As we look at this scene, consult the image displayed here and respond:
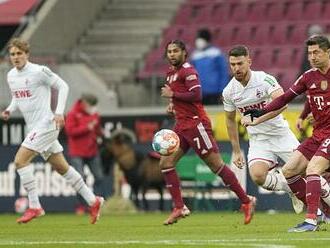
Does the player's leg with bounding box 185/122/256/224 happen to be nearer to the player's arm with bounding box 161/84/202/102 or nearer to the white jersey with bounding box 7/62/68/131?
the player's arm with bounding box 161/84/202/102

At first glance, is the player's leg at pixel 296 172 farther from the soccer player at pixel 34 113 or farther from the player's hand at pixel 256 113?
the soccer player at pixel 34 113

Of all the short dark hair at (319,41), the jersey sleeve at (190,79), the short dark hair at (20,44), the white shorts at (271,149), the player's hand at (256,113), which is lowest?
the white shorts at (271,149)

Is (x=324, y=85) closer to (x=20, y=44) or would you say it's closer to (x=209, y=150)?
(x=209, y=150)

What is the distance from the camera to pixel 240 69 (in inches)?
589

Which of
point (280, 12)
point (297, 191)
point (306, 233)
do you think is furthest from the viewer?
point (280, 12)

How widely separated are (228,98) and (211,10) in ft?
44.7

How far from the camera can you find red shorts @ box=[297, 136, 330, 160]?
1341 centimetres

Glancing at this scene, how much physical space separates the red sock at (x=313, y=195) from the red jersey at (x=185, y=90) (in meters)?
3.13

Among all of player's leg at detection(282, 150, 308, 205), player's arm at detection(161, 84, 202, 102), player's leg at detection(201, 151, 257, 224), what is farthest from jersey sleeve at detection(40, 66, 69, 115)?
player's leg at detection(282, 150, 308, 205)

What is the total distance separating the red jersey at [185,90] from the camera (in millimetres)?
16094

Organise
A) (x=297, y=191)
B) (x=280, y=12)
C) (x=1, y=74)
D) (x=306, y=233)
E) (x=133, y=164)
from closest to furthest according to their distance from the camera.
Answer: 1. (x=306, y=233)
2. (x=297, y=191)
3. (x=133, y=164)
4. (x=1, y=74)
5. (x=280, y=12)

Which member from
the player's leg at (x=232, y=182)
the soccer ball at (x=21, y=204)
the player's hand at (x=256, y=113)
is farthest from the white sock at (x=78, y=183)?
the soccer ball at (x=21, y=204)

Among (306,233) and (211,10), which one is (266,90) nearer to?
(306,233)

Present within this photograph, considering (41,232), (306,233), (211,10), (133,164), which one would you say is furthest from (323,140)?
(211,10)
